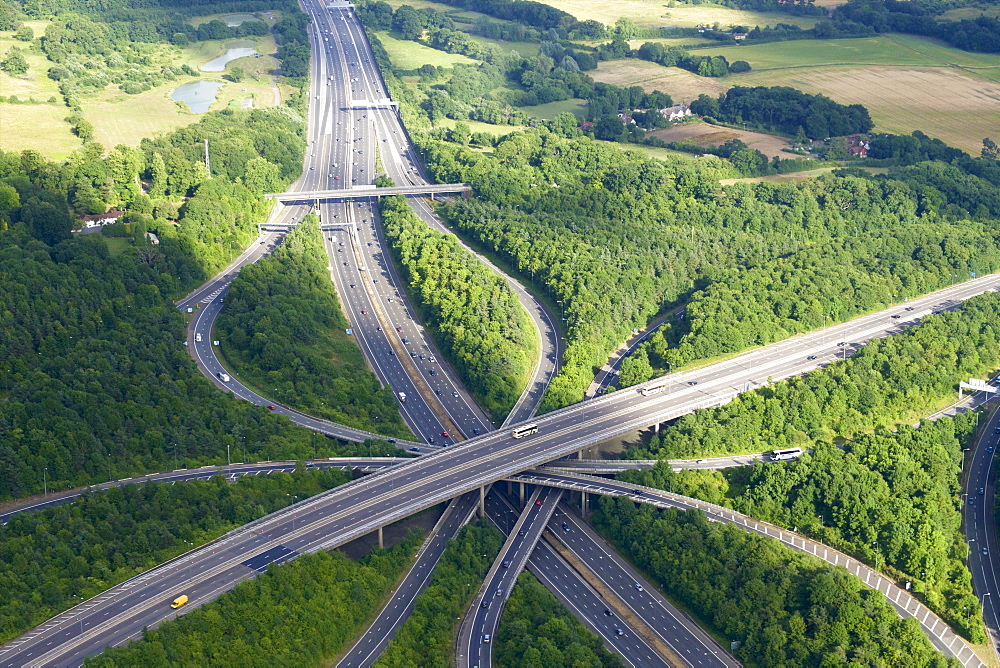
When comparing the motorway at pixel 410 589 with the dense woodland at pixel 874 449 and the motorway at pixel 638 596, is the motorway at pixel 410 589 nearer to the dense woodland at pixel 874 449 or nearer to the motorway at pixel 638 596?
the motorway at pixel 638 596

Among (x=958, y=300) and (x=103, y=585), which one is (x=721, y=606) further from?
(x=958, y=300)

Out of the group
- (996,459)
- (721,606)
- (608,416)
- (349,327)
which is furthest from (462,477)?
(996,459)

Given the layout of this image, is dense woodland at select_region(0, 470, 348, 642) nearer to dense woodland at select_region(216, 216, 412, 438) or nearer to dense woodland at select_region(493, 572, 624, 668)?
dense woodland at select_region(216, 216, 412, 438)

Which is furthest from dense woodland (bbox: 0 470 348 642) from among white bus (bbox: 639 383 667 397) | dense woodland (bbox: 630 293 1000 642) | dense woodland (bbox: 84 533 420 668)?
dense woodland (bbox: 630 293 1000 642)

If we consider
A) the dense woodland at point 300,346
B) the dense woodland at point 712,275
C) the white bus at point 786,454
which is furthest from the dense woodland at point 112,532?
the white bus at point 786,454

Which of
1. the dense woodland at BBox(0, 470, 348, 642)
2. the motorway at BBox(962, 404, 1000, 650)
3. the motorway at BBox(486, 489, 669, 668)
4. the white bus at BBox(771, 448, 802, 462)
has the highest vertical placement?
the dense woodland at BBox(0, 470, 348, 642)
